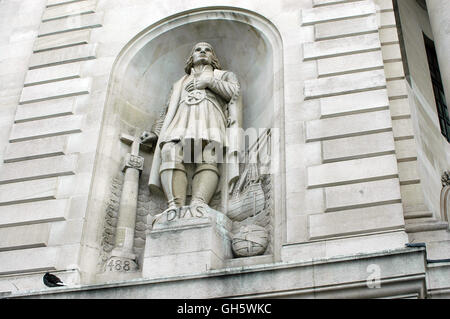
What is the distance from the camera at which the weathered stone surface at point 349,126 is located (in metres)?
11.0

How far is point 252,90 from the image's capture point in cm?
1381

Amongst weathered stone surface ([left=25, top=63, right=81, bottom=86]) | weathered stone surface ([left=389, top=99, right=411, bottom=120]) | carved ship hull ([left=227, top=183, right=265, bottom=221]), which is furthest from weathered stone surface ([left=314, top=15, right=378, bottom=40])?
weathered stone surface ([left=25, top=63, right=81, bottom=86])

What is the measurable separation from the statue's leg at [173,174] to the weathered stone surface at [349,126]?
7.71ft

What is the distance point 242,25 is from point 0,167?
18.4ft

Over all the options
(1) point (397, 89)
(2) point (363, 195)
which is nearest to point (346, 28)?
(1) point (397, 89)

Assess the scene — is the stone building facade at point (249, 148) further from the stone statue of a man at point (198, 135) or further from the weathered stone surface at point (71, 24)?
the stone statue of a man at point (198, 135)

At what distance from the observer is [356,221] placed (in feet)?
33.0

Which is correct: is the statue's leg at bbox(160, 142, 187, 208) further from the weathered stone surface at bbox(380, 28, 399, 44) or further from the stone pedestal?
the weathered stone surface at bbox(380, 28, 399, 44)

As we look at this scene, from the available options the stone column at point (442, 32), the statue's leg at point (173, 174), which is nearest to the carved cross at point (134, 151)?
the statue's leg at point (173, 174)

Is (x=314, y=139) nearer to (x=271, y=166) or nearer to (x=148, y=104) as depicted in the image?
(x=271, y=166)

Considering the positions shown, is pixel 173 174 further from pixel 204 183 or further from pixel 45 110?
pixel 45 110

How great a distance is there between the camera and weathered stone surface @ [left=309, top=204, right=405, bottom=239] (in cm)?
991

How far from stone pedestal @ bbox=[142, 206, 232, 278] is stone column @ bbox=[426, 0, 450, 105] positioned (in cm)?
433

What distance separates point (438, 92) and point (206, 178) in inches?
305
